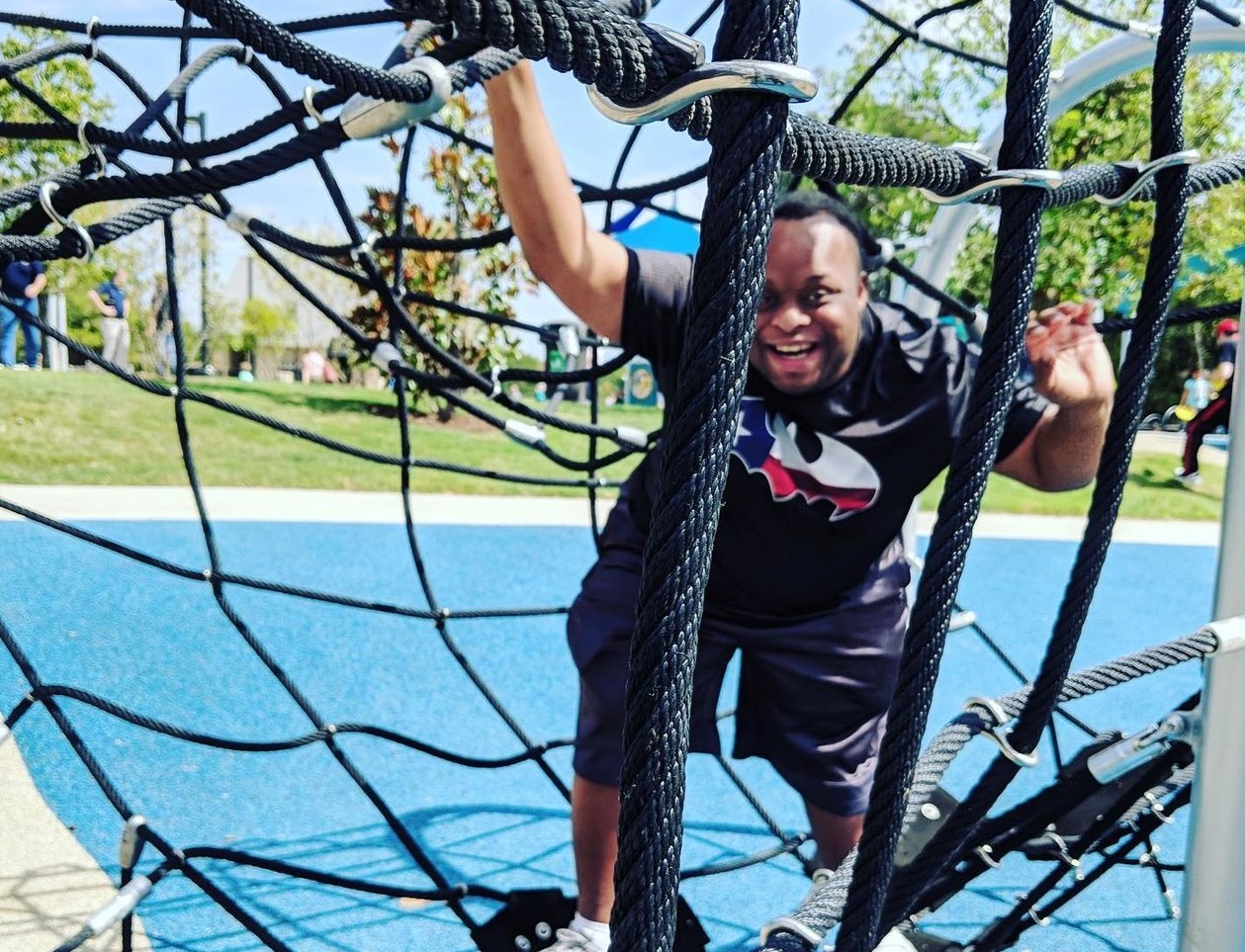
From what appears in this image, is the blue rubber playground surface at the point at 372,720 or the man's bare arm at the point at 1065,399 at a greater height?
the man's bare arm at the point at 1065,399

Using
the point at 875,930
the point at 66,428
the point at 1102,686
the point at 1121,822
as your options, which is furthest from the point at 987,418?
the point at 66,428

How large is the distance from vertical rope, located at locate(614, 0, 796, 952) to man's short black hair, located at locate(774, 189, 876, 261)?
75 cm

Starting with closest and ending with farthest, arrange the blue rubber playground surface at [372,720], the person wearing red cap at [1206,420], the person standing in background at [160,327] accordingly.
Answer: the blue rubber playground surface at [372,720]
the person wearing red cap at [1206,420]
the person standing in background at [160,327]

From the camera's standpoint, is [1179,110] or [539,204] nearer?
[1179,110]

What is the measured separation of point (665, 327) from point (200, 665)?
2.07 metres

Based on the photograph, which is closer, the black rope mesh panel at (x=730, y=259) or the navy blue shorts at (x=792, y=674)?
the black rope mesh panel at (x=730, y=259)

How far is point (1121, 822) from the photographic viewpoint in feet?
4.10

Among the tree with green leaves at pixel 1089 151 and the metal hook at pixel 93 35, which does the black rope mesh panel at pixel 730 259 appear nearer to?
the metal hook at pixel 93 35

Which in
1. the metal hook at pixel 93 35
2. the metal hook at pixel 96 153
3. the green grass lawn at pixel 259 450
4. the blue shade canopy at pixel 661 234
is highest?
the blue shade canopy at pixel 661 234

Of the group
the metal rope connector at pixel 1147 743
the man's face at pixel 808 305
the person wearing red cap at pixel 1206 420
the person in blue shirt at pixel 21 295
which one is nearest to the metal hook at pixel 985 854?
the metal rope connector at pixel 1147 743

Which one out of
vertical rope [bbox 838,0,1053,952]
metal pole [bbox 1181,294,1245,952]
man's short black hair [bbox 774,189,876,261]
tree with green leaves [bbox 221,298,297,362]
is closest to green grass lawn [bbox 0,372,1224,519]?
man's short black hair [bbox 774,189,876,261]

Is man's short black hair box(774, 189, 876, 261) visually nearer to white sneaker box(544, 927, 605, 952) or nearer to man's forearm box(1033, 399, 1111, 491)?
man's forearm box(1033, 399, 1111, 491)

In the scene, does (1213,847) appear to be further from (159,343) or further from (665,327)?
(159,343)

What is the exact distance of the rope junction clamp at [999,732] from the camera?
2.33 ft
